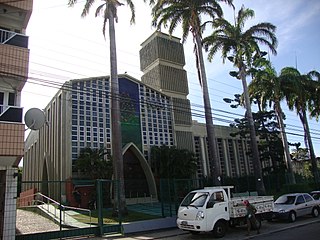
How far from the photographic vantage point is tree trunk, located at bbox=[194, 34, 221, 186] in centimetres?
2066

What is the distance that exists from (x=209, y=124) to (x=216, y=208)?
381 inches

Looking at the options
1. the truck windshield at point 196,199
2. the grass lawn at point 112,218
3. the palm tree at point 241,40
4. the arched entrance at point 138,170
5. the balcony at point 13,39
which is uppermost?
the palm tree at point 241,40

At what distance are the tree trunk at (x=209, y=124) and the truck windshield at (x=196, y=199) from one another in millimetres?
7074

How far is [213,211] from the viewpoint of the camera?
40.9ft

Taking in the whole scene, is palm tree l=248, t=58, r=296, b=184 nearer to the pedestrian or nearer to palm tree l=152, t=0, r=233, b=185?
palm tree l=152, t=0, r=233, b=185

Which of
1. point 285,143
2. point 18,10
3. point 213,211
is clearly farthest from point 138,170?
point 18,10

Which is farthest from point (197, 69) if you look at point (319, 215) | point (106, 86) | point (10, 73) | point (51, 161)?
point (51, 161)

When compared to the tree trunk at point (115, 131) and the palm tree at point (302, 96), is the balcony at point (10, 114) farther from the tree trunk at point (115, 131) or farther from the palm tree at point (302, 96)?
the palm tree at point (302, 96)

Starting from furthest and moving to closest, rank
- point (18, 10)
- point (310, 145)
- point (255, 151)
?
point (310, 145) < point (255, 151) < point (18, 10)

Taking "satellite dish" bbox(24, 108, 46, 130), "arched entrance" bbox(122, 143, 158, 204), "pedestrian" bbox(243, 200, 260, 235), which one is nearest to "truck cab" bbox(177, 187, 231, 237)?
"pedestrian" bbox(243, 200, 260, 235)

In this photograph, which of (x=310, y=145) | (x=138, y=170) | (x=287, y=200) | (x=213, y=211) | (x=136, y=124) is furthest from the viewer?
(x=310, y=145)

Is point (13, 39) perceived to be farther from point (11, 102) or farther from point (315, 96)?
point (315, 96)

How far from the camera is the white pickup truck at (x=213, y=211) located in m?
12.1

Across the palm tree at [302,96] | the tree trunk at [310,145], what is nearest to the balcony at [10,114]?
the palm tree at [302,96]
